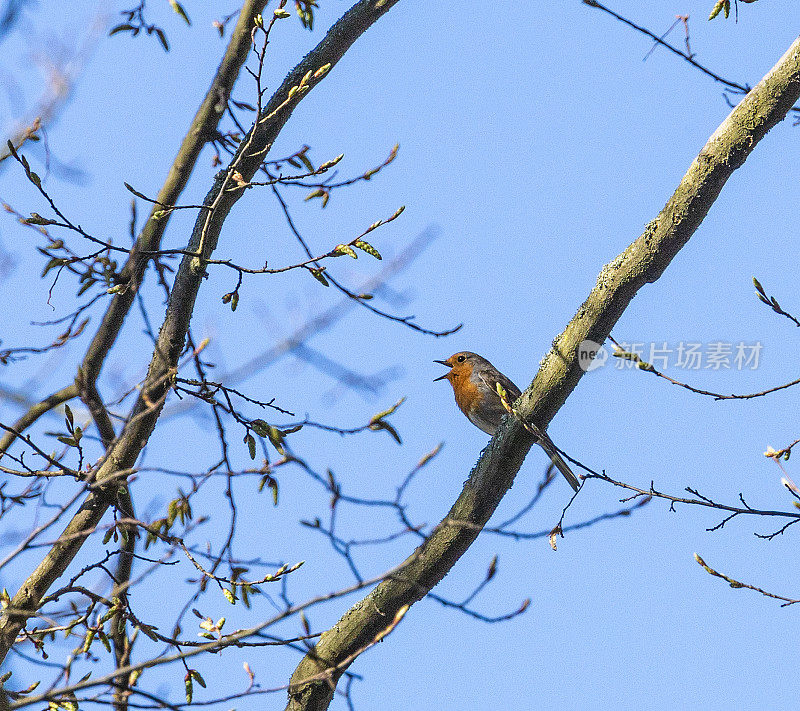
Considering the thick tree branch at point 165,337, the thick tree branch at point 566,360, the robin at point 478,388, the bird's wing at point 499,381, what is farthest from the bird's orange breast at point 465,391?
the thick tree branch at point 165,337

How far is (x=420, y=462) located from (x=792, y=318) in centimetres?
167

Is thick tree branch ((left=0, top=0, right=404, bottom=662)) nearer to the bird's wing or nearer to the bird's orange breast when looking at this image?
the bird's wing

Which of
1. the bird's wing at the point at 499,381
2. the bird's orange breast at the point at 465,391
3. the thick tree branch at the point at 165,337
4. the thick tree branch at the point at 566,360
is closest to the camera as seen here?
the thick tree branch at the point at 566,360

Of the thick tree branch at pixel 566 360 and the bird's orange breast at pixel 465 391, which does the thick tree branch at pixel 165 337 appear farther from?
the bird's orange breast at pixel 465 391

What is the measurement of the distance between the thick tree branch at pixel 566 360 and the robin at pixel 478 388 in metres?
2.17

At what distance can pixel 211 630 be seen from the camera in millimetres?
3250

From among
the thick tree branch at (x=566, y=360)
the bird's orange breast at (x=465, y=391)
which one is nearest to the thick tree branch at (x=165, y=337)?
the thick tree branch at (x=566, y=360)

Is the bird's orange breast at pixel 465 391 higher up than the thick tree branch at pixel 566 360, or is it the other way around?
the bird's orange breast at pixel 465 391

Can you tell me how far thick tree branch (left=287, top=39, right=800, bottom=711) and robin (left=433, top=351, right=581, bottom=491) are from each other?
7.11 ft

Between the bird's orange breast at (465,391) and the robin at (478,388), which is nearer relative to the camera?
the robin at (478,388)

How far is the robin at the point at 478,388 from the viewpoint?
6.15m

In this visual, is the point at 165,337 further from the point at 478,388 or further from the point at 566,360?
the point at 478,388

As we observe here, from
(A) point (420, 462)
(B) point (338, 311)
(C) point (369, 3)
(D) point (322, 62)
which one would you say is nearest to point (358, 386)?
(B) point (338, 311)

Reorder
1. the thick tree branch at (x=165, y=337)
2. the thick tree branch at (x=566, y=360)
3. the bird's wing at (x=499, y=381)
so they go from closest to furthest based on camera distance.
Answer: the thick tree branch at (x=566, y=360), the thick tree branch at (x=165, y=337), the bird's wing at (x=499, y=381)
